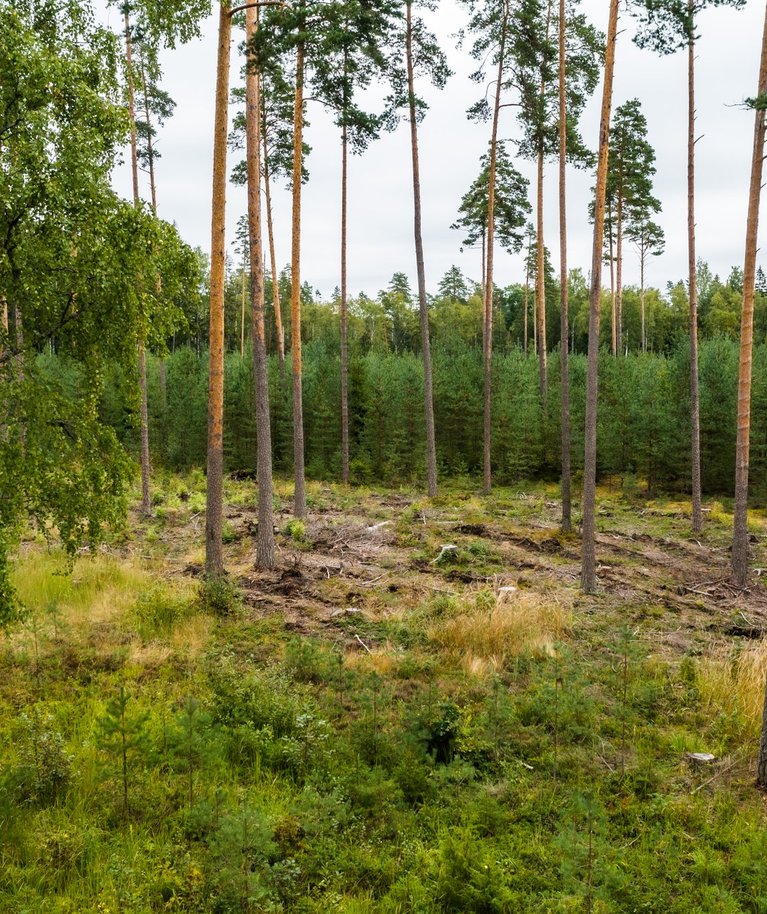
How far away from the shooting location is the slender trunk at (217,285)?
10055mm

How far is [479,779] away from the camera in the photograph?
5.75 m

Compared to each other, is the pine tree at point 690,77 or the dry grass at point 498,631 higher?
the pine tree at point 690,77

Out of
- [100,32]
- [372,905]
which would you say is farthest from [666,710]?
[100,32]

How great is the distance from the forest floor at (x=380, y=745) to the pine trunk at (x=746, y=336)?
813 mm

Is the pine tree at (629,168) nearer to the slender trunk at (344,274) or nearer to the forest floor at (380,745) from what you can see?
the slender trunk at (344,274)

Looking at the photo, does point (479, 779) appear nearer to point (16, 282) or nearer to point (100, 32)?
point (16, 282)

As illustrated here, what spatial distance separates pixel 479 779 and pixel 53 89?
7.97 metres

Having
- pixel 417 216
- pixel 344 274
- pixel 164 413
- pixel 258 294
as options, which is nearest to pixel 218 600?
pixel 258 294

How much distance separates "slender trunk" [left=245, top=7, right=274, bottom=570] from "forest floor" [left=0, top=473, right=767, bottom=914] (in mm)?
1115

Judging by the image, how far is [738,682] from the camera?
722 centimetres

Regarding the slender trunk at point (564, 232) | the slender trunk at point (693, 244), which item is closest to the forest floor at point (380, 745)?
the slender trunk at point (564, 232)

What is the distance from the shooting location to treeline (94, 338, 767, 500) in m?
22.5

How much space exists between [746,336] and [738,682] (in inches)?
272

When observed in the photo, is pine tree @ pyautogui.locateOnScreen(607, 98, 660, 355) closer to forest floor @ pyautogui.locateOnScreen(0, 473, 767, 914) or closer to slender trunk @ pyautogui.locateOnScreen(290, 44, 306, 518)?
slender trunk @ pyautogui.locateOnScreen(290, 44, 306, 518)
